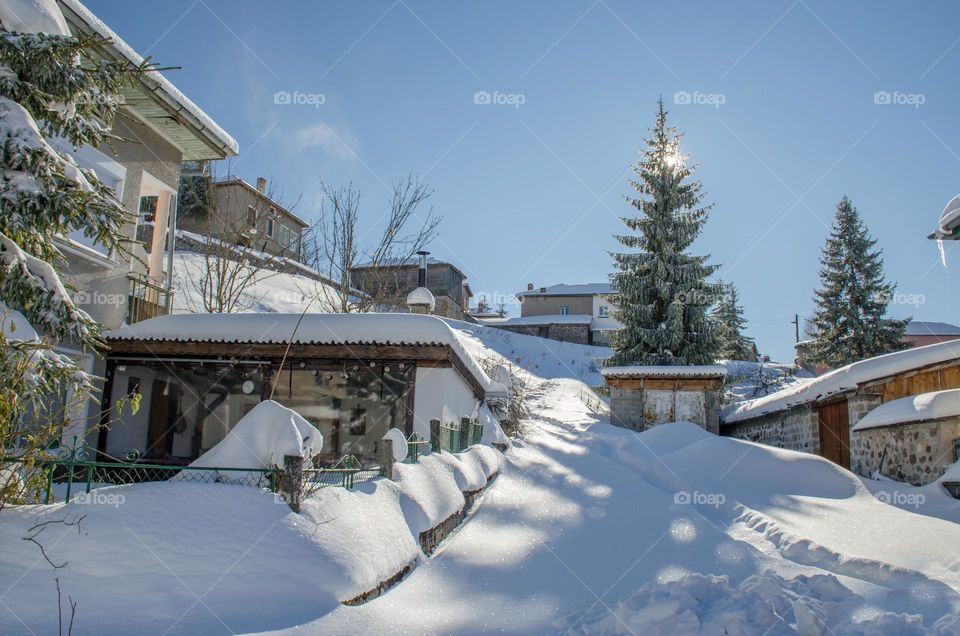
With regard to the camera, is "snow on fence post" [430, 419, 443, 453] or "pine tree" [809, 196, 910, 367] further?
"pine tree" [809, 196, 910, 367]

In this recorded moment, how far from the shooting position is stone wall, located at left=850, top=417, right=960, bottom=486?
8.38 m

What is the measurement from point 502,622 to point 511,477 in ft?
22.9

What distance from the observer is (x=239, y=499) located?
447 centimetres

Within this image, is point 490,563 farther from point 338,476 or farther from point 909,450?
point 909,450

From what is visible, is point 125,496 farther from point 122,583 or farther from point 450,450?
point 450,450

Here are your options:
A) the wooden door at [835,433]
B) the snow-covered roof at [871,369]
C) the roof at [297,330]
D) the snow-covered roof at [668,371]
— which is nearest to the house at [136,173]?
the roof at [297,330]

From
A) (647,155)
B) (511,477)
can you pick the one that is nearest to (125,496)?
(511,477)

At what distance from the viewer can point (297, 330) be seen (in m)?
10.9

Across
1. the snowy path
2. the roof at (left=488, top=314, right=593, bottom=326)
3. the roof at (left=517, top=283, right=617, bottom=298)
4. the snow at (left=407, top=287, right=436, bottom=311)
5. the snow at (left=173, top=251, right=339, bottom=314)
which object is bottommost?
the snowy path

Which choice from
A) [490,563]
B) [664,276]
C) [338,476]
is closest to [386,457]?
[338,476]

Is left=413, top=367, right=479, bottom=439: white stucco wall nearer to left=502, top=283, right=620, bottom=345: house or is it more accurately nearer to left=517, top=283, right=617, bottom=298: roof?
left=502, top=283, right=620, bottom=345: house

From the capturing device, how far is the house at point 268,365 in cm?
1073

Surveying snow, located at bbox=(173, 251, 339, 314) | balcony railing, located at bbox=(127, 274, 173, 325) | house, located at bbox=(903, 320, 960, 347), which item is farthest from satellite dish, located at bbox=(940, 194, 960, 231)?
house, located at bbox=(903, 320, 960, 347)

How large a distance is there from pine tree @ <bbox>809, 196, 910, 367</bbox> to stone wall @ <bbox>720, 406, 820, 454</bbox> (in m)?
10.8
